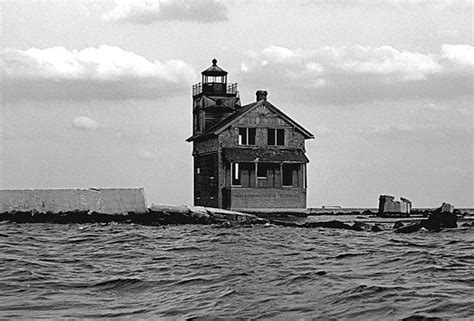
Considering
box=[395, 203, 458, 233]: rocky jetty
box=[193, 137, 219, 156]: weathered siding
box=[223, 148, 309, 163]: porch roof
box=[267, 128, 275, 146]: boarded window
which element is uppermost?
box=[267, 128, 275, 146]: boarded window

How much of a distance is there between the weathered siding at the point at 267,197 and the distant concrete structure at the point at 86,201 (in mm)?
12466

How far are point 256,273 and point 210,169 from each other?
110ft

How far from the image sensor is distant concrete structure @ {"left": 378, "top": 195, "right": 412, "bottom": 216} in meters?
46.1

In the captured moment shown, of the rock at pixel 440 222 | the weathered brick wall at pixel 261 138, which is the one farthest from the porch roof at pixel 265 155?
the rock at pixel 440 222

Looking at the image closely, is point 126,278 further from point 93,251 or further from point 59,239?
point 59,239

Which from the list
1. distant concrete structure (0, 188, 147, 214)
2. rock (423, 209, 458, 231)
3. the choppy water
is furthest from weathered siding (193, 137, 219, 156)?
the choppy water

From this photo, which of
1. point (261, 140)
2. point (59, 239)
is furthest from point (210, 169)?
point (59, 239)

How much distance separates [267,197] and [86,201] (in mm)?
15157

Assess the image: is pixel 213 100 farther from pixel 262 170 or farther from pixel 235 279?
pixel 235 279

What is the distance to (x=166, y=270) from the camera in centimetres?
1342

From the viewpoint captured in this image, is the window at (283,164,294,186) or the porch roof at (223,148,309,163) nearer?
the porch roof at (223,148,309,163)

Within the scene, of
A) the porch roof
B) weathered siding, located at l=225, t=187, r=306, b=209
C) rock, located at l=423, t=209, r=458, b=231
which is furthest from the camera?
the porch roof

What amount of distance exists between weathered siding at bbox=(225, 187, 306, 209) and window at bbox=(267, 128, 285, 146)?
281 centimetres

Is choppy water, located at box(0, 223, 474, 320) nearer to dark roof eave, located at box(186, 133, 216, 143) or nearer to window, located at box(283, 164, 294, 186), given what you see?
dark roof eave, located at box(186, 133, 216, 143)
